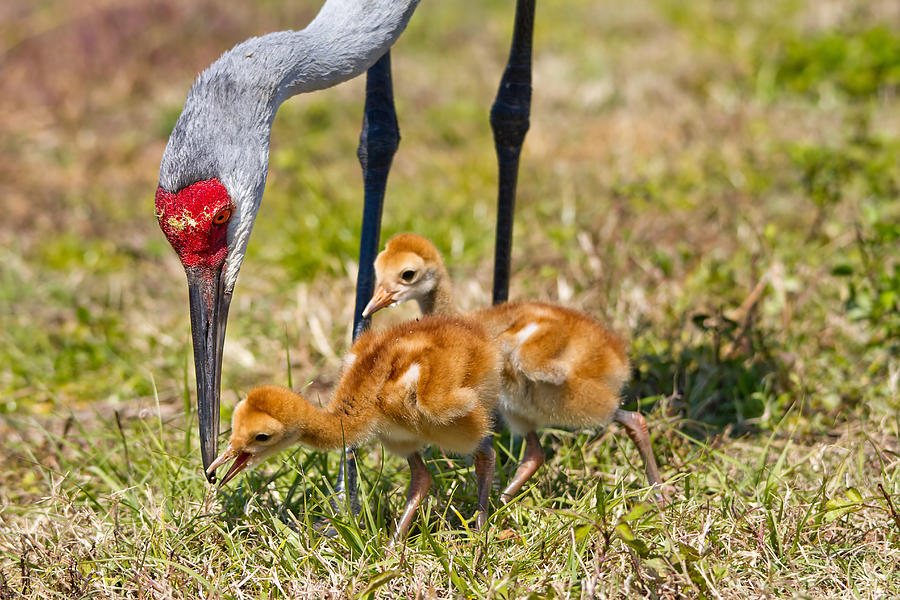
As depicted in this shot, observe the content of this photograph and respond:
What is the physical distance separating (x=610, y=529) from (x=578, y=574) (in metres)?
0.17

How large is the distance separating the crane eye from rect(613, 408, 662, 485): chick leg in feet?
4.24

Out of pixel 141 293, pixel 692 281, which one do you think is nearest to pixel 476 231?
pixel 692 281

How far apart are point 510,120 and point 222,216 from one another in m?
1.41

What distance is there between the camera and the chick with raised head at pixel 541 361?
2766 millimetres

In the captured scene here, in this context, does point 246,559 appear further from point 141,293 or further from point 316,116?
point 316,116

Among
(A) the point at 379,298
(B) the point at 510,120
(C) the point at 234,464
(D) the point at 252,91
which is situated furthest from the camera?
(B) the point at 510,120

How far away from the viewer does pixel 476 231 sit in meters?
5.15

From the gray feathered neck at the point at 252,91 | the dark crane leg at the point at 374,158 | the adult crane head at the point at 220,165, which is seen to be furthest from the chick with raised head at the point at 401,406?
the dark crane leg at the point at 374,158

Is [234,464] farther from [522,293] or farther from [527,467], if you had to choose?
[522,293]

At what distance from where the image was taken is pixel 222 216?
261 centimetres

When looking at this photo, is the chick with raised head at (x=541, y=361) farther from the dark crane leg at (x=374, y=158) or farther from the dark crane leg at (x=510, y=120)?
the dark crane leg at (x=510, y=120)

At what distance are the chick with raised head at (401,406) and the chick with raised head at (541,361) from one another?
0.13 meters

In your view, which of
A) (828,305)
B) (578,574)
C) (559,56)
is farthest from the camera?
(559,56)

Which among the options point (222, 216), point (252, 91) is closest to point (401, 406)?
point (222, 216)
